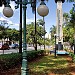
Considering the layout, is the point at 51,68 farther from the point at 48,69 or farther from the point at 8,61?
the point at 8,61

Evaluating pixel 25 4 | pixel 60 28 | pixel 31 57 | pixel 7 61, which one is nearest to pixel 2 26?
pixel 31 57

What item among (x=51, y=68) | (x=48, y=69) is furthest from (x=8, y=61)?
(x=51, y=68)

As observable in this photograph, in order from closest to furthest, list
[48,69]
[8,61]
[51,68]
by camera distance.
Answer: [8,61]
[48,69]
[51,68]

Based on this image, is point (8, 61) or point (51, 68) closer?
point (8, 61)

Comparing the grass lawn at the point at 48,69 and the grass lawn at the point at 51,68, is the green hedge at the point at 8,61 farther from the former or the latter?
the grass lawn at the point at 51,68

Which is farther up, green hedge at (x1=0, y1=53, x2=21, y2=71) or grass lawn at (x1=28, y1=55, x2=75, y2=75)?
green hedge at (x1=0, y1=53, x2=21, y2=71)

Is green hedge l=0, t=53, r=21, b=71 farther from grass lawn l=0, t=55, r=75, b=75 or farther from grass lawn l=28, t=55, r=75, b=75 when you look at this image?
grass lawn l=28, t=55, r=75, b=75

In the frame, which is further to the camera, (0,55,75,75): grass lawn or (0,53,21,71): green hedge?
(0,53,21,71): green hedge

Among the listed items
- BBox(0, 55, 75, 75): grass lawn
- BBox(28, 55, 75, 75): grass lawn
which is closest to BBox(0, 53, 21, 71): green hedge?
BBox(0, 55, 75, 75): grass lawn

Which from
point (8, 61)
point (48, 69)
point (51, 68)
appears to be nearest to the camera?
point (8, 61)

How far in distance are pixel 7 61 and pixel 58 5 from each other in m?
30.4

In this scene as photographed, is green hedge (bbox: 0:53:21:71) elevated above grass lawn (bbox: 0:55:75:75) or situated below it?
above

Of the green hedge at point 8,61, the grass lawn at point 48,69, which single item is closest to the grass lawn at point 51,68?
the grass lawn at point 48,69

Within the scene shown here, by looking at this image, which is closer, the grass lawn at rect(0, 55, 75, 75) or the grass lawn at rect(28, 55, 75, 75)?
the grass lawn at rect(0, 55, 75, 75)
